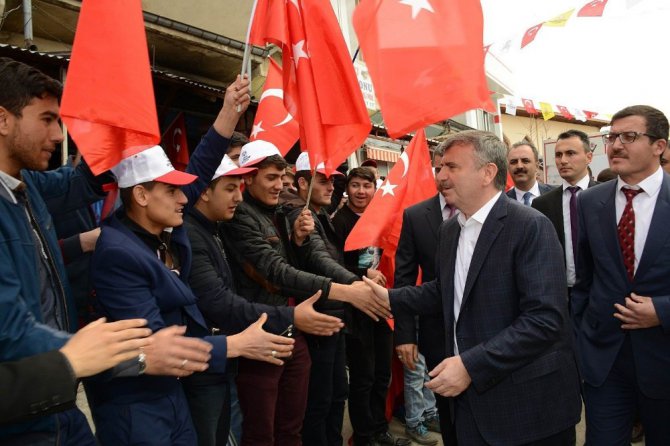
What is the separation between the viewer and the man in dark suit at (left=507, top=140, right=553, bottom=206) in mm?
4707

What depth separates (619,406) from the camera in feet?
9.07

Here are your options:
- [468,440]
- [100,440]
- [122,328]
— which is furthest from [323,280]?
[122,328]

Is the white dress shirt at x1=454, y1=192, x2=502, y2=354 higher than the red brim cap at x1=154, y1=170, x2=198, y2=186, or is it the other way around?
the red brim cap at x1=154, y1=170, x2=198, y2=186

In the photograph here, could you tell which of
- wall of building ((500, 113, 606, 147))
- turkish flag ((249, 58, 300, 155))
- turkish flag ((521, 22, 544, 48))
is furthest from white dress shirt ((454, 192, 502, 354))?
wall of building ((500, 113, 606, 147))

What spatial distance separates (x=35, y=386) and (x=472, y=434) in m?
1.89

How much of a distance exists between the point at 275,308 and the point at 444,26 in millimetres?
2312

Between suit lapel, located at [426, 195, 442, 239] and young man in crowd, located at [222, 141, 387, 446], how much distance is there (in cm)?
70

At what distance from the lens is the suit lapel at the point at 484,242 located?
231 centimetres

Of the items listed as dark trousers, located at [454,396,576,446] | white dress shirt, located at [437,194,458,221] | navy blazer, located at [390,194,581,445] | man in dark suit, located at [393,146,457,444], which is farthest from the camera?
white dress shirt, located at [437,194,458,221]

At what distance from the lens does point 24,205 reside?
191 cm

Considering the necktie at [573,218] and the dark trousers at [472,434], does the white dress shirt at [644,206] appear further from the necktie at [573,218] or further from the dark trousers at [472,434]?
the dark trousers at [472,434]

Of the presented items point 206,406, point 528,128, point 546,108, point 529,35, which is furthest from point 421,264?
point 528,128

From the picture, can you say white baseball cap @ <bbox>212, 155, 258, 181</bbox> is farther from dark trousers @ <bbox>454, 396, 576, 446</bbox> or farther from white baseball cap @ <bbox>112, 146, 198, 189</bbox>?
dark trousers @ <bbox>454, 396, 576, 446</bbox>

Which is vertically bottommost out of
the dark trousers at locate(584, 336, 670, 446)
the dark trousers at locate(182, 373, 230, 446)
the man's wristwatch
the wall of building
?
the dark trousers at locate(584, 336, 670, 446)
